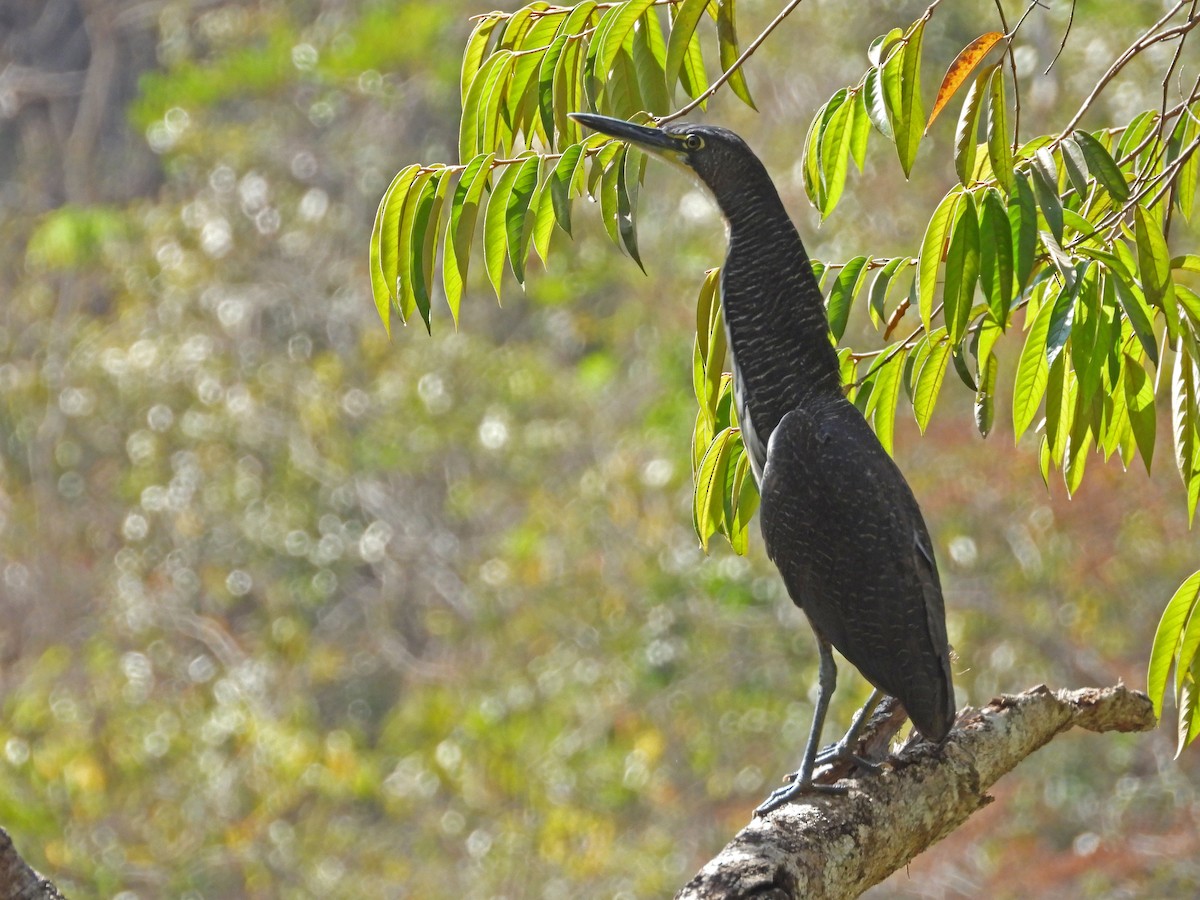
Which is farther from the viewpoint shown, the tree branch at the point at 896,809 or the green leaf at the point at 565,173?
the green leaf at the point at 565,173

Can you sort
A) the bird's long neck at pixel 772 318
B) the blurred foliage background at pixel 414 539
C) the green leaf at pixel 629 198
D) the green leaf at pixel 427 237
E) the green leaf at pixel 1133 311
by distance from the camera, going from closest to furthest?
1. the green leaf at pixel 1133 311
2. the green leaf at pixel 629 198
3. the green leaf at pixel 427 237
4. the bird's long neck at pixel 772 318
5. the blurred foliage background at pixel 414 539

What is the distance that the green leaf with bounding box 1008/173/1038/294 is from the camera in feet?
6.77

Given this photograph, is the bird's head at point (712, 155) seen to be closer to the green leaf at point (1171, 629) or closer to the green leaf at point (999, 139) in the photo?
the green leaf at point (999, 139)

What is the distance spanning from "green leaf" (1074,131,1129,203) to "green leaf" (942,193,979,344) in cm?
18

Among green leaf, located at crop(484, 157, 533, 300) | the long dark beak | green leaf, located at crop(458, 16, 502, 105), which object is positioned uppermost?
green leaf, located at crop(458, 16, 502, 105)

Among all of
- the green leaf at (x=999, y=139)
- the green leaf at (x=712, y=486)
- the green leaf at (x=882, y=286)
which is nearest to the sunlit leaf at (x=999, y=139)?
the green leaf at (x=999, y=139)

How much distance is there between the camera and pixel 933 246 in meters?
2.23

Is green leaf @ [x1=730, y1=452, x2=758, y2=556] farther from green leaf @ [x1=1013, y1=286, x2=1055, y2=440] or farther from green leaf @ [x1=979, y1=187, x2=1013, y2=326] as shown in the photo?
green leaf @ [x1=979, y1=187, x2=1013, y2=326]

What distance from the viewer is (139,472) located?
961cm

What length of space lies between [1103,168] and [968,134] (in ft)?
0.65

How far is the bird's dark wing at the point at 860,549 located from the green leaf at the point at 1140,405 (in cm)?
41

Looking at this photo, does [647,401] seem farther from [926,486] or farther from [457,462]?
[926,486]

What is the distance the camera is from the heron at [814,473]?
8.49ft

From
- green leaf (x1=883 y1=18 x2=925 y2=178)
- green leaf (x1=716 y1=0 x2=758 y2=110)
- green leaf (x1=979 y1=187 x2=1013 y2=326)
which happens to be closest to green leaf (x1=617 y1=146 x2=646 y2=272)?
green leaf (x1=716 y1=0 x2=758 y2=110)
